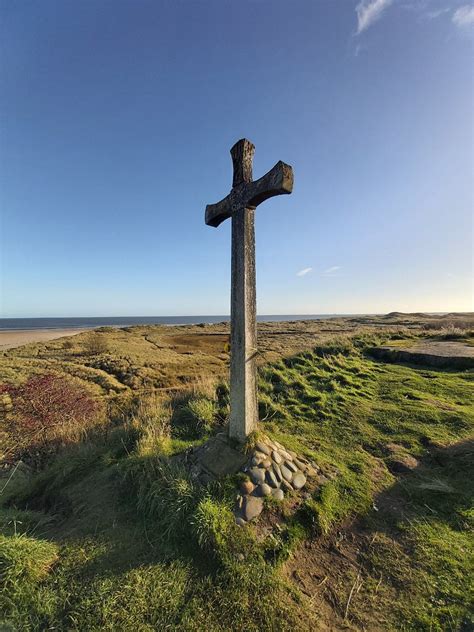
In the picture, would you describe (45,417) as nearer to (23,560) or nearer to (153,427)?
(153,427)

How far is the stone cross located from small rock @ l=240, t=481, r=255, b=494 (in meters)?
0.65

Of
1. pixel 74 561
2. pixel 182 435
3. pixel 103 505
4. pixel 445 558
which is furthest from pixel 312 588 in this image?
pixel 182 435

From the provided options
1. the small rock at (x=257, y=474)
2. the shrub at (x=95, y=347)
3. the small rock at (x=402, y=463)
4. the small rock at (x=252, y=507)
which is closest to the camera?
the small rock at (x=252, y=507)

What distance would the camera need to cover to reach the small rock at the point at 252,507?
3.17 meters

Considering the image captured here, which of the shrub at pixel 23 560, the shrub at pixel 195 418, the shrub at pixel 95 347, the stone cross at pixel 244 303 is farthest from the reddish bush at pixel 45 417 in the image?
the shrub at pixel 95 347

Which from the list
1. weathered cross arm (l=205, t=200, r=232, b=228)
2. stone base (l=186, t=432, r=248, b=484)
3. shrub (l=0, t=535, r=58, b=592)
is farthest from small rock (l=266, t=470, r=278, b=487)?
weathered cross arm (l=205, t=200, r=232, b=228)

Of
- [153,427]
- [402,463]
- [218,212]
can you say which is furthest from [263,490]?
[218,212]

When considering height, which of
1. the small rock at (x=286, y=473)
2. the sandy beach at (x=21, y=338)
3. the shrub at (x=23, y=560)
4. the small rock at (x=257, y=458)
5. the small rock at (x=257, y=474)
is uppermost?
the small rock at (x=257, y=458)

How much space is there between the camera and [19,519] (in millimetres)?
3309

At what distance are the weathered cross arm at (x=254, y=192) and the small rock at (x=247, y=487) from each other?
3913mm

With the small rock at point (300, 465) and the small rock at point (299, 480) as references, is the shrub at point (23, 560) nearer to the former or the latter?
the small rock at point (299, 480)

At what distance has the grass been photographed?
2293 millimetres

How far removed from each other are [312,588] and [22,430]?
6.56 m

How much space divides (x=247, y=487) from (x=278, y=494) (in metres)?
0.41
